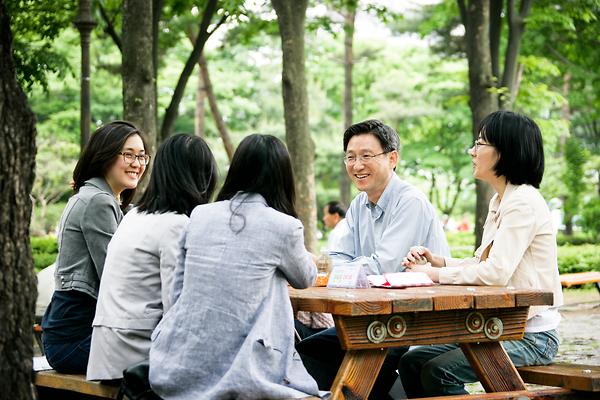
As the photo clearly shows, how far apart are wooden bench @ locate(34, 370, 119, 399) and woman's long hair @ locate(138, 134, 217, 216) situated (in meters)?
0.90

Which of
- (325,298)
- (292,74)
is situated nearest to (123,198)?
(325,298)

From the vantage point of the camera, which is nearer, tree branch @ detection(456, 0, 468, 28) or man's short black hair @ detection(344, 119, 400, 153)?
man's short black hair @ detection(344, 119, 400, 153)

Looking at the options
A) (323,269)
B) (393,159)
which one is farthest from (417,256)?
(393,159)

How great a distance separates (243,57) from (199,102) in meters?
13.2

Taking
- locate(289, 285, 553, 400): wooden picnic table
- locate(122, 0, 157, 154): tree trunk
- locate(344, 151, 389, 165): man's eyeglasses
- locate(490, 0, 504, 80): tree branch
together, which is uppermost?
locate(490, 0, 504, 80): tree branch

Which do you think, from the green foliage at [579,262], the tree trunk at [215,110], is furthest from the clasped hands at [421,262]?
the tree trunk at [215,110]

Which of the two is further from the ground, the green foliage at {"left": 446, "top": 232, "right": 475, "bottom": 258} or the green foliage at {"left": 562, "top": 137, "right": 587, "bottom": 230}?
the green foliage at {"left": 562, "top": 137, "right": 587, "bottom": 230}

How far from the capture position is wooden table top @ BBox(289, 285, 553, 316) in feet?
13.8

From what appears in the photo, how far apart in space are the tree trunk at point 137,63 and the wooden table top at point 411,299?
543cm

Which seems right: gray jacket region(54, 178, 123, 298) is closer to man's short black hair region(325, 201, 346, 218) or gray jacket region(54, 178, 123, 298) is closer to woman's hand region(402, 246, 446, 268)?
woman's hand region(402, 246, 446, 268)

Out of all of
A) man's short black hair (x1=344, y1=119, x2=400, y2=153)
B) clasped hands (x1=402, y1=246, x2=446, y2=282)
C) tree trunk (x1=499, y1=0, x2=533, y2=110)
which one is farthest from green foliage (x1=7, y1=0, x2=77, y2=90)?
clasped hands (x1=402, y1=246, x2=446, y2=282)

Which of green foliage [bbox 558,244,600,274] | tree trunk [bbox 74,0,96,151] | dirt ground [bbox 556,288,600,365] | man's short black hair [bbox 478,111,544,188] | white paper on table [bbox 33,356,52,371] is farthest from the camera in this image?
green foliage [bbox 558,244,600,274]

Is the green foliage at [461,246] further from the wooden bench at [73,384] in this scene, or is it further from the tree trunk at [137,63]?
the wooden bench at [73,384]

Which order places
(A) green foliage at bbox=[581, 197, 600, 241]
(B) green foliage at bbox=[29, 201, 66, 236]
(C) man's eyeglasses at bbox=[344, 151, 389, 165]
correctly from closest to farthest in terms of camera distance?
(C) man's eyeglasses at bbox=[344, 151, 389, 165], (A) green foliage at bbox=[581, 197, 600, 241], (B) green foliage at bbox=[29, 201, 66, 236]
